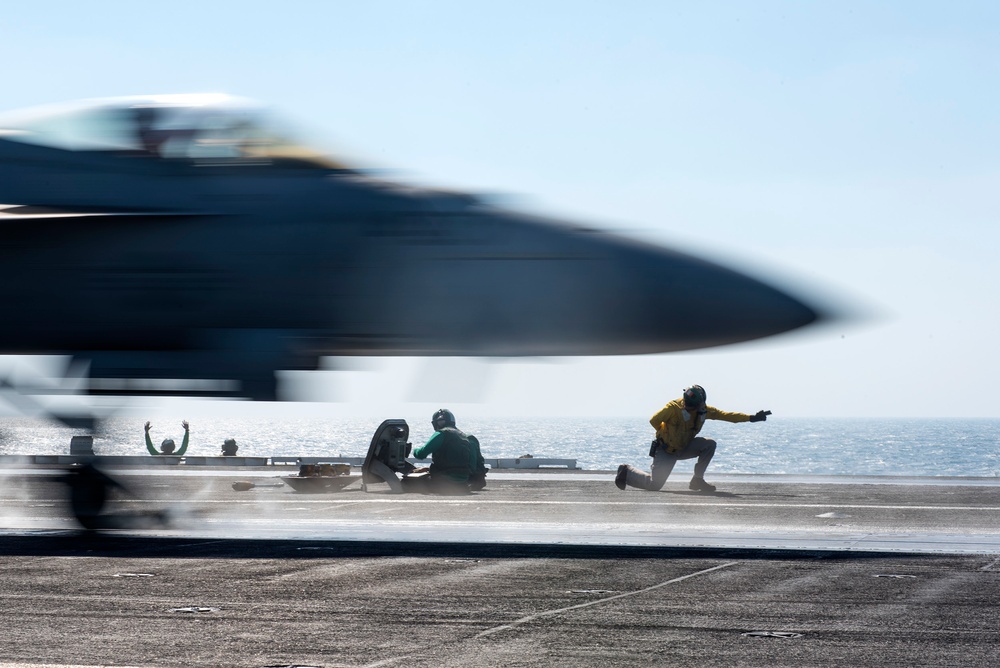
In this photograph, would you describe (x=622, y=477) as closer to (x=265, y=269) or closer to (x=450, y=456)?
(x=450, y=456)

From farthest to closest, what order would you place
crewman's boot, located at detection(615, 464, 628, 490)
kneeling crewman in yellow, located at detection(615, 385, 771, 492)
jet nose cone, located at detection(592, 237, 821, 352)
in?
crewman's boot, located at detection(615, 464, 628, 490)
kneeling crewman in yellow, located at detection(615, 385, 771, 492)
jet nose cone, located at detection(592, 237, 821, 352)

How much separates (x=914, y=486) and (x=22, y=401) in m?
18.0

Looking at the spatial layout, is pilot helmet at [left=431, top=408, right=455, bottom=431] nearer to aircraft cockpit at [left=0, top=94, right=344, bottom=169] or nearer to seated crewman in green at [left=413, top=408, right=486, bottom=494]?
seated crewman in green at [left=413, top=408, right=486, bottom=494]

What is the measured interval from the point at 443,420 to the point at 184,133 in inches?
334

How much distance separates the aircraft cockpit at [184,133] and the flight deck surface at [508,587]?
11.3 ft

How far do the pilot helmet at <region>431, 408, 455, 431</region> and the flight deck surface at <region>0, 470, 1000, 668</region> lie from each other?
4.56ft

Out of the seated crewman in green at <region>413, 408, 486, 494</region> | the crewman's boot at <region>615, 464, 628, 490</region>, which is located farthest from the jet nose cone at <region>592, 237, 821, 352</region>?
the crewman's boot at <region>615, 464, 628, 490</region>

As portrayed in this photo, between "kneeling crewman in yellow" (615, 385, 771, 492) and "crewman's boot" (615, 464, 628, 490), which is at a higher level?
"kneeling crewman in yellow" (615, 385, 771, 492)

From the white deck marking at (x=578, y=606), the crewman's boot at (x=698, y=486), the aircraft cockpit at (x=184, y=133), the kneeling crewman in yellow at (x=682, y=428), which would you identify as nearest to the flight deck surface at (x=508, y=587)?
the white deck marking at (x=578, y=606)

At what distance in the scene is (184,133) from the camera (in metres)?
10.1

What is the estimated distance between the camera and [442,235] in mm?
9305

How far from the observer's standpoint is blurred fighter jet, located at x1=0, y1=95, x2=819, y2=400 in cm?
911

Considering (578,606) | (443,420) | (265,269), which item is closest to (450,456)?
(443,420)

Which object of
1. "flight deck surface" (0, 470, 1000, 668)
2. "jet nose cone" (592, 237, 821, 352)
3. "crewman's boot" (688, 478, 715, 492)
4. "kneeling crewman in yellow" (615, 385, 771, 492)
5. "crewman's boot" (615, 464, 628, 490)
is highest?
"jet nose cone" (592, 237, 821, 352)
